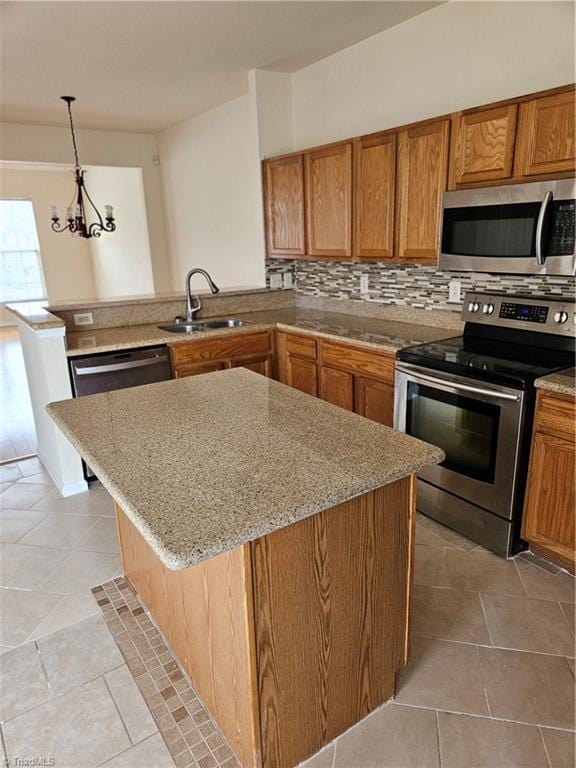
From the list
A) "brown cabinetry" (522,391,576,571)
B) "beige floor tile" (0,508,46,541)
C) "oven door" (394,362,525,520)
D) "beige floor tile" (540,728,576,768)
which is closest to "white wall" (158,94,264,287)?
"oven door" (394,362,525,520)

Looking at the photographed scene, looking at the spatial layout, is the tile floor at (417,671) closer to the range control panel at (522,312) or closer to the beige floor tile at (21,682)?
the beige floor tile at (21,682)

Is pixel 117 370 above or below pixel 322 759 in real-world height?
above

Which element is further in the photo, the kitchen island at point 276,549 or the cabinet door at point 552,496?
the cabinet door at point 552,496

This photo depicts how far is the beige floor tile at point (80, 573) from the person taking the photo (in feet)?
7.65

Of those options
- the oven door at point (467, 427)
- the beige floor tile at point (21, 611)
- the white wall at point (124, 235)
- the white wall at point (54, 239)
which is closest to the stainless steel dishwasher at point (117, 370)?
the beige floor tile at point (21, 611)

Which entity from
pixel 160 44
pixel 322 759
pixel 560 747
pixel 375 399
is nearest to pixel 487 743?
pixel 560 747

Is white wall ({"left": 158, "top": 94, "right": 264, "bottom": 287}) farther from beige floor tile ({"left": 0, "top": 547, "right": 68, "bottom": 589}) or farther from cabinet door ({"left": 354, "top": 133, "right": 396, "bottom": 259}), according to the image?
beige floor tile ({"left": 0, "top": 547, "right": 68, "bottom": 589})

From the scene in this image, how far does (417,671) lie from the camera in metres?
1.82

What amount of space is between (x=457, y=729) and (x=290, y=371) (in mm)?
2472

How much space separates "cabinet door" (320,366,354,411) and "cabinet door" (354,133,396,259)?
77cm

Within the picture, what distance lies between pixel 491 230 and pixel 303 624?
1.99 meters

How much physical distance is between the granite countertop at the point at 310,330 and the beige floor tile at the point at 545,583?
1.25 metres

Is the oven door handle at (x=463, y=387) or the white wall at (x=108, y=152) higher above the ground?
the white wall at (x=108, y=152)

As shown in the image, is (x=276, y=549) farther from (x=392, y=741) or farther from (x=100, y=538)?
(x=100, y=538)
